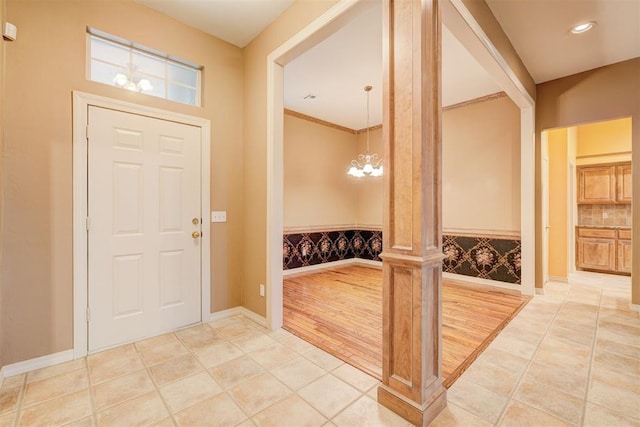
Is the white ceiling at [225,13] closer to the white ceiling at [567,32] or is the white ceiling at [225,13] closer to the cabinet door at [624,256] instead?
the white ceiling at [567,32]

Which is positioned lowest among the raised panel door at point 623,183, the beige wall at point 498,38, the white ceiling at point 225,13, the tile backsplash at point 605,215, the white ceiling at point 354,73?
the tile backsplash at point 605,215

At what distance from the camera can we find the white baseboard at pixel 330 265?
17.1ft

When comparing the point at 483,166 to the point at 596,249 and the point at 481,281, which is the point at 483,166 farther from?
the point at 596,249

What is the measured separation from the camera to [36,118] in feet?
6.95

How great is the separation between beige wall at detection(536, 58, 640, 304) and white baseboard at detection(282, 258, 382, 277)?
113 inches

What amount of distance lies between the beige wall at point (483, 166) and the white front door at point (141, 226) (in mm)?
4028

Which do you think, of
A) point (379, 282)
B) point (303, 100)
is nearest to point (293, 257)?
point (379, 282)

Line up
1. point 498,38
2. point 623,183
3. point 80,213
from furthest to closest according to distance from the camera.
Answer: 1. point 623,183
2. point 498,38
3. point 80,213

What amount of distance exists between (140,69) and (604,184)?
767 cm

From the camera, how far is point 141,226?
262cm

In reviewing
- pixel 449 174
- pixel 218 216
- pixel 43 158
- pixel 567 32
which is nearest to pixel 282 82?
pixel 218 216

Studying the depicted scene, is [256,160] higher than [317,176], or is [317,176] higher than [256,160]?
[317,176]

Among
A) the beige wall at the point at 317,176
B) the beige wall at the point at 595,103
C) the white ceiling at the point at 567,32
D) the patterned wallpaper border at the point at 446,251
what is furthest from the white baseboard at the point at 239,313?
the beige wall at the point at 595,103

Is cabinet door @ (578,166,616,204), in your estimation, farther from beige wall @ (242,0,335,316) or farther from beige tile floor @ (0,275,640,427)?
beige wall @ (242,0,335,316)
